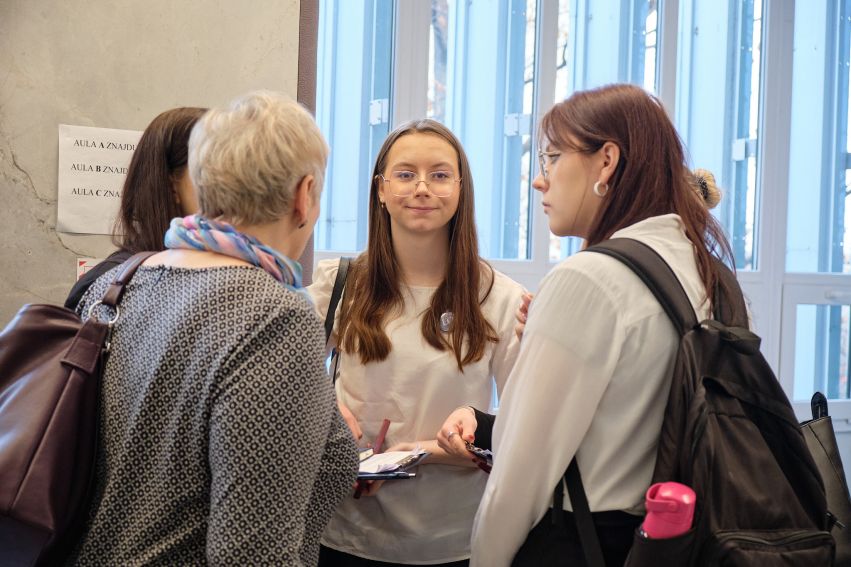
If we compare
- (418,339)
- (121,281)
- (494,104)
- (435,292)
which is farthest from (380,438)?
(494,104)

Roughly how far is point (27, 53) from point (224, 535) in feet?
5.50

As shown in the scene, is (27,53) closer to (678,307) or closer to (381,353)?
(381,353)

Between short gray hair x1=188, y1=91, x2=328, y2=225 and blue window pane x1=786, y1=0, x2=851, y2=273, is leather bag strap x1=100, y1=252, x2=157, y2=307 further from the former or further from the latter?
Answer: blue window pane x1=786, y1=0, x2=851, y2=273

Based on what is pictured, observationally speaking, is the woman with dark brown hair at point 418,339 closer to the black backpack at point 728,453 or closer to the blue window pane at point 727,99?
the black backpack at point 728,453

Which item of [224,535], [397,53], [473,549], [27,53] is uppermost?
[397,53]

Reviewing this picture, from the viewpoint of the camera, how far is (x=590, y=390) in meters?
1.21

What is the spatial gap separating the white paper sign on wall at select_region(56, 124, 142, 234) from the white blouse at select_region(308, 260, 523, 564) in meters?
0.87

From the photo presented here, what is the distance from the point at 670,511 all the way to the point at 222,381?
24.5 inches

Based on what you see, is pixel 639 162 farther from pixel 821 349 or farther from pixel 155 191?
pixel 821 349

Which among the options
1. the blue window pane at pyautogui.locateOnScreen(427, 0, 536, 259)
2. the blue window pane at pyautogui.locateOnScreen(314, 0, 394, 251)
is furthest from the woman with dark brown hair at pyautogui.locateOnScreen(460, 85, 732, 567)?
the blue window pane at pyautogui.locateOnScreen(427, 0, 536, 259)

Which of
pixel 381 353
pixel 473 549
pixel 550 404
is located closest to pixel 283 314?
pixel 550 404

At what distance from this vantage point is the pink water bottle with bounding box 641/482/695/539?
1069mm

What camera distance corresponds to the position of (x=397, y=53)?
351cm

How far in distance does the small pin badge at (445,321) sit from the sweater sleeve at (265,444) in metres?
0.82
